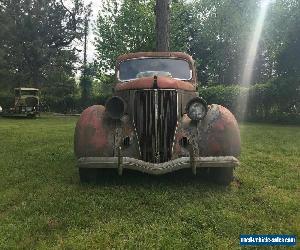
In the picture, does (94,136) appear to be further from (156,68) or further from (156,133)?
(156,68)

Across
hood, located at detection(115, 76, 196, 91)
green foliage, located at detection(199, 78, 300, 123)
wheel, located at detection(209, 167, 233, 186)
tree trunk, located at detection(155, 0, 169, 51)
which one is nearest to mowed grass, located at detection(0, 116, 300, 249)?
wheel, located at detection(209, 167, 233, 186)

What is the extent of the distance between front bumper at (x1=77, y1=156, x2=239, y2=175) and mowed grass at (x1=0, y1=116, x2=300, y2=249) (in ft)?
1.12

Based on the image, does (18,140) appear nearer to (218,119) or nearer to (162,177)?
(162,177)

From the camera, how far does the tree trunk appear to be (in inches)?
539

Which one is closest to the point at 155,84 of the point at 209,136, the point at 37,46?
the point at 209,136

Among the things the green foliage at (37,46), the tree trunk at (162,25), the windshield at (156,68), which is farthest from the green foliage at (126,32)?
the windshield at (156,68)

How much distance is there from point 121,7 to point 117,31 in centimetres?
288

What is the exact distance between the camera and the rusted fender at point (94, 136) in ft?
18.2

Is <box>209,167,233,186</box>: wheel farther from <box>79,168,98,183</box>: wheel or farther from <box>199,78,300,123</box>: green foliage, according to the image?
<box>199,78,300,123</box>: green foliage

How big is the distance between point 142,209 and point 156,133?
1310 mm

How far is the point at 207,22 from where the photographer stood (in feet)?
146

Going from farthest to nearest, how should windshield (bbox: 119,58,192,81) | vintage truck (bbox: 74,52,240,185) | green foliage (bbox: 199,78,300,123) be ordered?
green foliage (bbox: 199,78,300,123) → windshield (bbox: 119,58,192,81) → vintage truck (bbox: 74,52,240,185)

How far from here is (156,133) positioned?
557 cm

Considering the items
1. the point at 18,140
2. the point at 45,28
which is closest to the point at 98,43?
the point at 45,28
